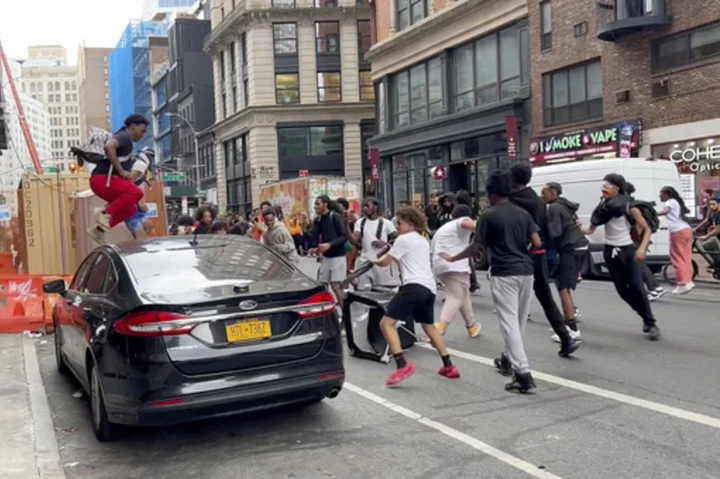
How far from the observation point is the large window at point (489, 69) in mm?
27938

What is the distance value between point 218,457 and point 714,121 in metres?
18.9

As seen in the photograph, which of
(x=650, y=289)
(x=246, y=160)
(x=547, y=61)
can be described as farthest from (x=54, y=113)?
(x=650, y=289)

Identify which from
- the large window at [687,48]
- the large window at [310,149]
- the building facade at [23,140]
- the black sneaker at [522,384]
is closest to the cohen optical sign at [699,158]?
the large window at [687,48]

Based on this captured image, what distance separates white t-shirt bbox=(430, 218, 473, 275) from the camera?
902cm

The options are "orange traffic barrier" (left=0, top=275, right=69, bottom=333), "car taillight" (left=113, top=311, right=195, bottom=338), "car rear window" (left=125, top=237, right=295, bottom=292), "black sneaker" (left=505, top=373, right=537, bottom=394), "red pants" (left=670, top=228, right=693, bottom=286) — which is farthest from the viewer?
"red pants" (left=670, top=228, right=693, bottom=286)

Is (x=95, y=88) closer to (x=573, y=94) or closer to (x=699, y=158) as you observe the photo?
(x=573, y=94)

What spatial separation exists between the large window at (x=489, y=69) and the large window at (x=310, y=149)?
22.9m

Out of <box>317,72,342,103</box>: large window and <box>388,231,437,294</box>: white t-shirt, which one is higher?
<box>317,72,342,103</box>: large window

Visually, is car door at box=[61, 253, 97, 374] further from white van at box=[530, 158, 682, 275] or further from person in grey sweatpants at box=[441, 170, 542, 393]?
white van at box=[530, 158, 682, 275]

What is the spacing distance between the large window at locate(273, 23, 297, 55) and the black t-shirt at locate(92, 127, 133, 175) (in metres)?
45.7

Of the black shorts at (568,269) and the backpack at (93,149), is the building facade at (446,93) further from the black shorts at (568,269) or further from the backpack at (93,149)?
the backpack at (93,149)

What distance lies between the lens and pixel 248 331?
5352 millimetres

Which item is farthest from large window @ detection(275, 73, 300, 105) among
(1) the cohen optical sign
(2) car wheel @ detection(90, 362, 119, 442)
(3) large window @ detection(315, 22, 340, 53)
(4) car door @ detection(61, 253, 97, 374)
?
(2) car wheel @ detection(90, 362, 119, 442)

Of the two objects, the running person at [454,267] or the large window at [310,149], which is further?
the large window at [310,149]
